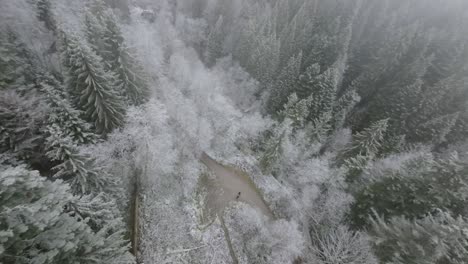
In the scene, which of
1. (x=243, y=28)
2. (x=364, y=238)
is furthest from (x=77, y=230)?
(x=243, y=28)

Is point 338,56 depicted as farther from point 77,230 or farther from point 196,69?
point 77,230

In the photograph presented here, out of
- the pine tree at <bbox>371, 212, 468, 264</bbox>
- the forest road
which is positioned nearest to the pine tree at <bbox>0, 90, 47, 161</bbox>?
the forest road

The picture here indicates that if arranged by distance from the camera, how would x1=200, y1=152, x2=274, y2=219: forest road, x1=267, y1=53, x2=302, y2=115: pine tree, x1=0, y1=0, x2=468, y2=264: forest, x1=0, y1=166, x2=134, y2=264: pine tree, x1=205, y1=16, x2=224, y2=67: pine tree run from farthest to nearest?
x1=205, y1=16, x2=224, y2=67: pine tree, x1=267, y1=53, x2=302, y2=115: pine tree, x1=200, y1=152, x2=274, y2=219: forest road, x1=0, y1=0, x2=468, y2=264: forest, x1=0, y1=166, x2=134, y2=264: pine tree

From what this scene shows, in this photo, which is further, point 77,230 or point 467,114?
point 467,114

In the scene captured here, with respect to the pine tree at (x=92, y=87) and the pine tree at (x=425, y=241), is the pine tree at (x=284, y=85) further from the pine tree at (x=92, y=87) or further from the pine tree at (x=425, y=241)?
the pine tree at (x=92, y=87)

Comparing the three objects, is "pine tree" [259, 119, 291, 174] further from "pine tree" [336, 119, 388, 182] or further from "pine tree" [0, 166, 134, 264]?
"pine tree" [0, 166, 134, 264]
